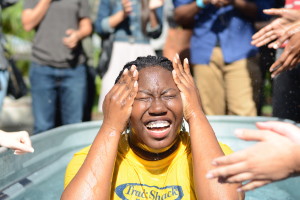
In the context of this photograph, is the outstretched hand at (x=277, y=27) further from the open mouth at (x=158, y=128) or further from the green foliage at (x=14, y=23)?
the green foliage at (x=14, y=23)

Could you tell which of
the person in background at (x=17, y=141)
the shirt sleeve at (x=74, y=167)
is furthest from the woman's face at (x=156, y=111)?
the person in background at (x=17, y=141)

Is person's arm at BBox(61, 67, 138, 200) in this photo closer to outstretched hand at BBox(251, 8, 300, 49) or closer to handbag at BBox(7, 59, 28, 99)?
outstretched hand at BBox(251, 8, 300, 49)

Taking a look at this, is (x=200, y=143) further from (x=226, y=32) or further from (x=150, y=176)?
(x=226, y=32)

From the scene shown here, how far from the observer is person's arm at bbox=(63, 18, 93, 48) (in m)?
4.52

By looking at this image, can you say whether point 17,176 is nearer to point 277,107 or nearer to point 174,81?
point 174,81

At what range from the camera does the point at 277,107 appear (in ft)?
14.0

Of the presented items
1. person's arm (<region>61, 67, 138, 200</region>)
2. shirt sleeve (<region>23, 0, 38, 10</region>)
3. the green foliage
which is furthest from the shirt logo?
the green foliage

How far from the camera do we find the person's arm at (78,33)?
14.8 ft

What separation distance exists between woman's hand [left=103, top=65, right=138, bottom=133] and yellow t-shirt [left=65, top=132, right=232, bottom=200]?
0.23m

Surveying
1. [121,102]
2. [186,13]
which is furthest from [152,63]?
[186,13]

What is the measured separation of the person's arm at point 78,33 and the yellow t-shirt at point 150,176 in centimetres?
195

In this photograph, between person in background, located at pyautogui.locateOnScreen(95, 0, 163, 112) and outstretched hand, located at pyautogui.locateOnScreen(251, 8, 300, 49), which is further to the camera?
person in background, located at pyautogui.locateOnScreen(95, 0, 163, 112)

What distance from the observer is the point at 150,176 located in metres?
2.69

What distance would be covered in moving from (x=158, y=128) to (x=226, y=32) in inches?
71.8
